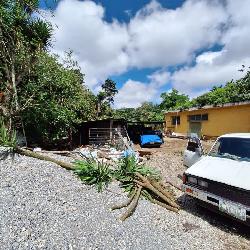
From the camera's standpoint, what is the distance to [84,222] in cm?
537

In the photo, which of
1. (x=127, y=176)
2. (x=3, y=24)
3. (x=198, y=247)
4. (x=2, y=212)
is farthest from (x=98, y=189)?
(x=3, y=24)

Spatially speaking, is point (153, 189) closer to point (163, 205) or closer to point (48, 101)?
point (163, 205)

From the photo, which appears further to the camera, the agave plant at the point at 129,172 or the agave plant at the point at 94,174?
the agave plant at the point at 129,172

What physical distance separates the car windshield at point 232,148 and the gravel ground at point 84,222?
157cm

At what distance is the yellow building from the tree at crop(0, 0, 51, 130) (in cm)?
1515

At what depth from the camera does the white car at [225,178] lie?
5.12 meters

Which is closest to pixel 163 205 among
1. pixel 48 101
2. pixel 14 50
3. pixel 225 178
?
pixel 225 178

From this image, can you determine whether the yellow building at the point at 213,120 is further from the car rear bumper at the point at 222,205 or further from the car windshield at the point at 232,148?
the car rear bumper at the point at 222,205

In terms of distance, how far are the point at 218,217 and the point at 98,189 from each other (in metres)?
3.07

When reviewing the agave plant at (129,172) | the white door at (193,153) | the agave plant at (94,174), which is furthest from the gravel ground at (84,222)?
the white door at (193,153)

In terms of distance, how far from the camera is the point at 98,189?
703cm

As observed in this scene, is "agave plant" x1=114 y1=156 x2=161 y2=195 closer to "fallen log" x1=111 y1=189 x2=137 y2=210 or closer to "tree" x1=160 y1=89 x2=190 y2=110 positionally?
"fallen log" x1=111 y1=189 x2=137 y2=210

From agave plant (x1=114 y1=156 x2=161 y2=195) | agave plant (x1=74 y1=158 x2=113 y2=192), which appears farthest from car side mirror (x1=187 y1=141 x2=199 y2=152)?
agave plant (x1=74 y1=158 x2=113 y2=192)

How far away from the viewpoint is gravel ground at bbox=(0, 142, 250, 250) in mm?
4695
